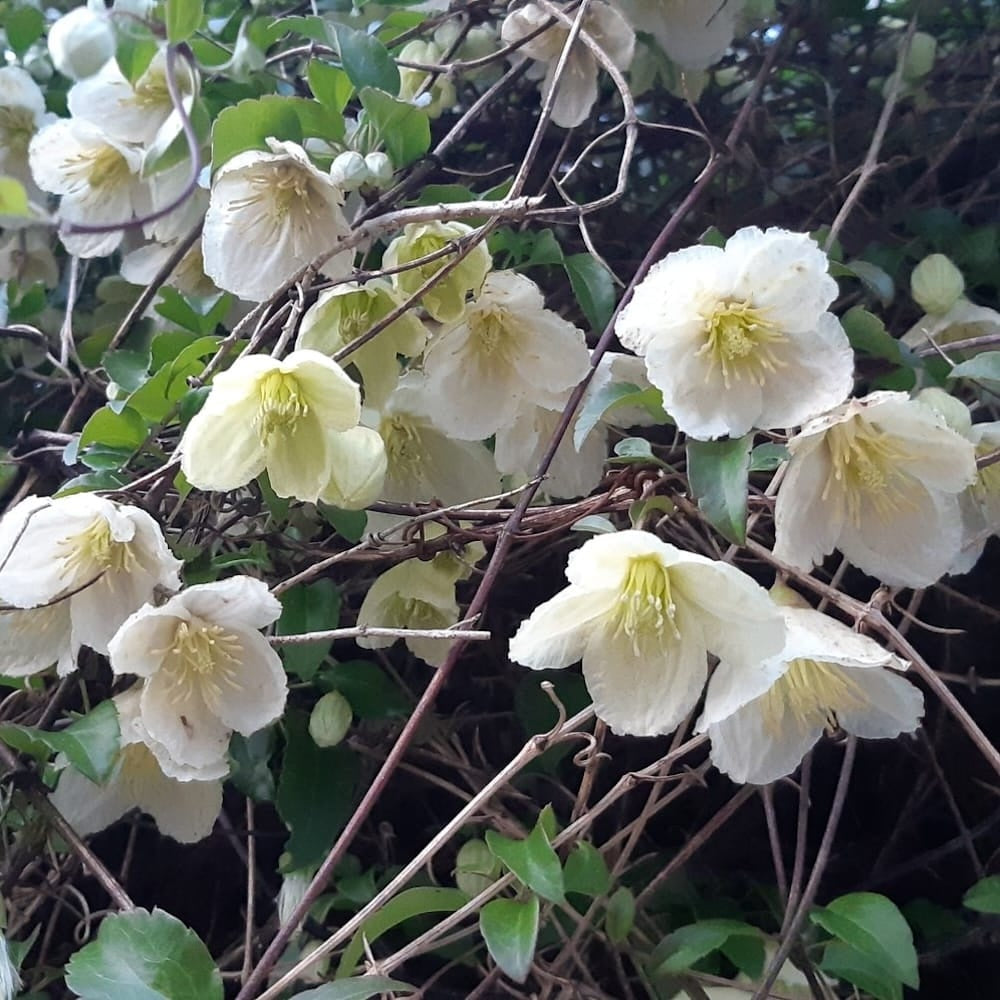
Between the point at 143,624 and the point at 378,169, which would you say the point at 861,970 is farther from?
the point at 378,169

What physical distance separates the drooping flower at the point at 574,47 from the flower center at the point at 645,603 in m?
0.44

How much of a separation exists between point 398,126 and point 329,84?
0.07 meters

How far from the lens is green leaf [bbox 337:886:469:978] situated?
612mm

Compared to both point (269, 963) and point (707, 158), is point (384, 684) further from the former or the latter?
point (707, 158)

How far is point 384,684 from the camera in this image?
75 centimetres

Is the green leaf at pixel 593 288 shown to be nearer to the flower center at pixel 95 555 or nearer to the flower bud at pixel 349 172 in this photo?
the flower bud at pixel 349 172

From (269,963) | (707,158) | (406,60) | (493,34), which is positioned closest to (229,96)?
(406,60)

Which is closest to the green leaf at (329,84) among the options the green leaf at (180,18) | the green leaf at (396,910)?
the green leaf at (180,18)

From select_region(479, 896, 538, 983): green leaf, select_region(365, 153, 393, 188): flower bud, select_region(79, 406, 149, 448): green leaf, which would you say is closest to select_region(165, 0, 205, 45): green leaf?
select_region(365, 153, 393, 188): flower bud

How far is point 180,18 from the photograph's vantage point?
58 cm

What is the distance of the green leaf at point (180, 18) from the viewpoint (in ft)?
1.88

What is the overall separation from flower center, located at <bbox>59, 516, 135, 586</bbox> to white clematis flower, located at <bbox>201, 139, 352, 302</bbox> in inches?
7.6

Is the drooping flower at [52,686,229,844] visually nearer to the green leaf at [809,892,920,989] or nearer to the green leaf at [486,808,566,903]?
the green leaf at [486,808,566,903]

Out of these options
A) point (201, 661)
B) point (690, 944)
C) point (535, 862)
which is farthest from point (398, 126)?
point (690, 944)
